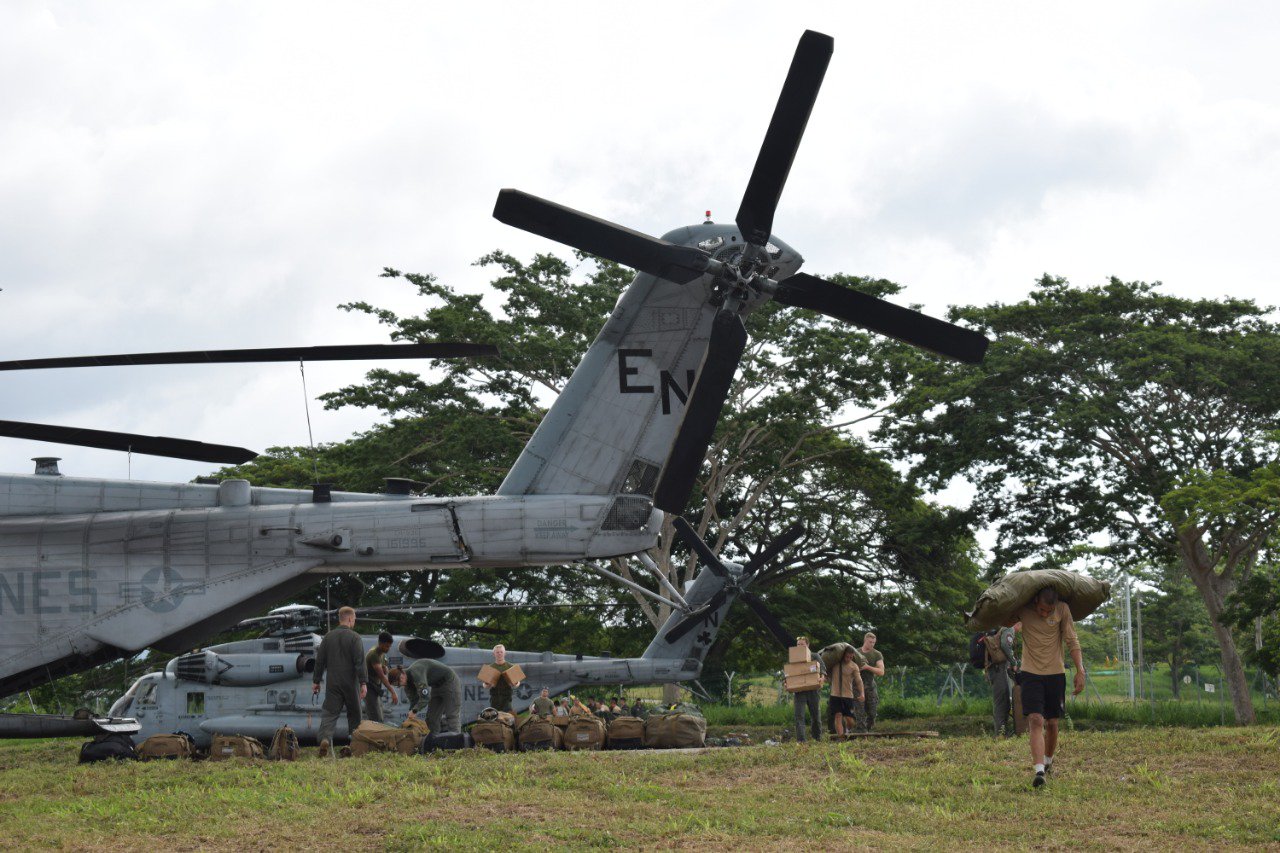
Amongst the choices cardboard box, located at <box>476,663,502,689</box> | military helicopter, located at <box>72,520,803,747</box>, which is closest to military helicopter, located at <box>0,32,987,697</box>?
cardboard box, located at <box>476,663,502,689</box>

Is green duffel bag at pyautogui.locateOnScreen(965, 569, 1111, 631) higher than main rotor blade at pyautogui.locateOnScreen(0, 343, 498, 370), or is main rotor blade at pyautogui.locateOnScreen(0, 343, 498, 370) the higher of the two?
main rotor blade at pyautogui.locateOnScreen(0, 343, 498, 370)

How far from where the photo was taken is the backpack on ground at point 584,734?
1333 cm

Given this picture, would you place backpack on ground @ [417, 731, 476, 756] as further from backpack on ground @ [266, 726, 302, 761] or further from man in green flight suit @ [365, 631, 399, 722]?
backpack on ground @ [266, 726, 302, 761]

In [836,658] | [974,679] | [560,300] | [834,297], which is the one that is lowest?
[974,679]

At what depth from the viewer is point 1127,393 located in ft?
80.5

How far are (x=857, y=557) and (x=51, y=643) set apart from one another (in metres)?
22.0

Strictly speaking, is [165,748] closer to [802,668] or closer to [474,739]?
[474,739]

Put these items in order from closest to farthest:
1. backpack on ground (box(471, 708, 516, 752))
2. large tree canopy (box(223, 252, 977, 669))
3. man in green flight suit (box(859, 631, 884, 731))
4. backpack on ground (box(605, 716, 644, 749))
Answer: backpack on ground (box(471, 708, 516, 752))
backpack on ground (box(605, 716, 644, 749))
man in green flight suit (box(859, 631, 884, 731))
large tree canopy (box(223, 252, 977, 669))

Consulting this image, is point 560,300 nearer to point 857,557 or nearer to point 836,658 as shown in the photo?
point 857,557

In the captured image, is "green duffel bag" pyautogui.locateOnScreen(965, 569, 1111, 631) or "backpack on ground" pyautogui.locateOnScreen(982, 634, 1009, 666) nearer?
"green duffel bag" pyautogui.locateOnScreen(965, 569, 1111, 631)

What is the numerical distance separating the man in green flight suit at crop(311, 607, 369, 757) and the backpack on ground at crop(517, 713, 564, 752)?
1762mm

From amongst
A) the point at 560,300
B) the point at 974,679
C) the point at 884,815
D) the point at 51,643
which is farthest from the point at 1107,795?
the point at 560,300

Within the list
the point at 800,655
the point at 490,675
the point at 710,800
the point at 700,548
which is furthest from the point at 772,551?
the point at 710,800

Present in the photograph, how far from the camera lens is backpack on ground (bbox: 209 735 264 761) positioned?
12.6 metres
